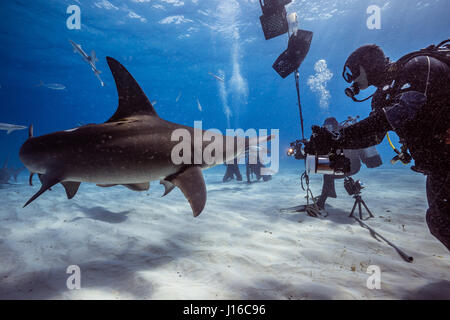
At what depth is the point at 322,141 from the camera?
2344 mm

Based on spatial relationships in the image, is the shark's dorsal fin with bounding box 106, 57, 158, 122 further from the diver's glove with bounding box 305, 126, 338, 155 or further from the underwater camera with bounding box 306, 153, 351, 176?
the underwater camera with bounding box 306, 153, 351, 176

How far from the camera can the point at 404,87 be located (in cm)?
212

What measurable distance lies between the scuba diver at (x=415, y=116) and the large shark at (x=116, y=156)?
1631mm

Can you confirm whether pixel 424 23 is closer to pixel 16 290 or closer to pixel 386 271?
pixel 386 271

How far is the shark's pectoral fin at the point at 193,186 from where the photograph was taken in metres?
2.43

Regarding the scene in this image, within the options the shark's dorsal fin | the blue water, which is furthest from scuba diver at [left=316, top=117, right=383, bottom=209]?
the blue water

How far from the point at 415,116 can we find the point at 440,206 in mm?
1177

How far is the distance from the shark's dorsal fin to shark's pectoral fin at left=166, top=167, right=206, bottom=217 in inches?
41.4

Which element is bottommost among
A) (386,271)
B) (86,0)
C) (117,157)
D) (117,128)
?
(386,271)

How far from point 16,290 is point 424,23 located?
1610 inches

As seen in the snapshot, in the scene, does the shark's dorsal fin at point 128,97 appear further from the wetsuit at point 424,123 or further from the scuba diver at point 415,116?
the wetsuit at point 424,123

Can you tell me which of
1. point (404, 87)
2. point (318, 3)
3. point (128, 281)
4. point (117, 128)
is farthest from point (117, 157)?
point (318, 3)

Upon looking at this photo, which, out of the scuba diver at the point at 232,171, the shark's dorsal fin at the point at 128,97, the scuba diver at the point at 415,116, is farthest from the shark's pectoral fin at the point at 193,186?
the scuba diver at the point at 232,171
